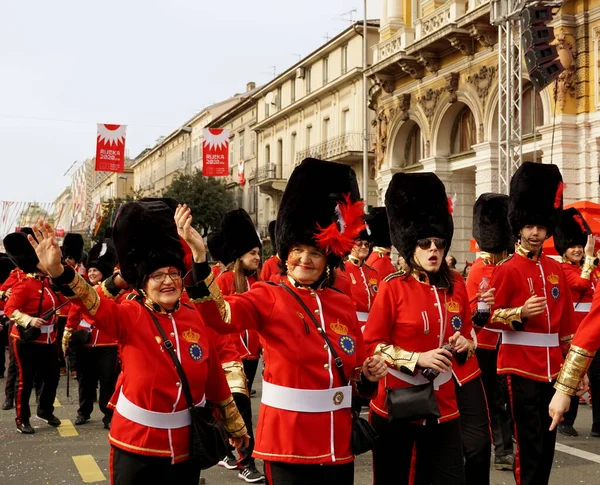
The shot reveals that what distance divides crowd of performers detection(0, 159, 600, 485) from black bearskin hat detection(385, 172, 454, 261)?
0.01 meters

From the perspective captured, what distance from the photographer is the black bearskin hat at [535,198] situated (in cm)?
643

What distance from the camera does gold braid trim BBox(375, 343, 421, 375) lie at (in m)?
4.89

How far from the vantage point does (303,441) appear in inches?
161

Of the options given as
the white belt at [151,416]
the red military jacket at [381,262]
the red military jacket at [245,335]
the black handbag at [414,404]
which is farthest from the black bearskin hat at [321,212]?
the red military jacket at [381,262]

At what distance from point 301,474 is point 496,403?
4091 millimetres

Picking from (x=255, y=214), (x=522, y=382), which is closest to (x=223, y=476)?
(x=522, y=382)

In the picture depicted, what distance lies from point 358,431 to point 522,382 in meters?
2.14

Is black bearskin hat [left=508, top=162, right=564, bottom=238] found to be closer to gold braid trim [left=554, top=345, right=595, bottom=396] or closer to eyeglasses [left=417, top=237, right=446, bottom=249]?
eyeglasses [left=417, top=237, right=446, bottom=249]

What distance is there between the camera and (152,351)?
13.9ft

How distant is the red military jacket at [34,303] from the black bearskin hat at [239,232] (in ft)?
10.8

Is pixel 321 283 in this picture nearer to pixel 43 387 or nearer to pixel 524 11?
pixel 43 387

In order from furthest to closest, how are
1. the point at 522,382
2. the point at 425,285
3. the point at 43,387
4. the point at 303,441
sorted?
the point at 43,387 < the point at 522,382 < the point at 425,285 < the point at 303,441

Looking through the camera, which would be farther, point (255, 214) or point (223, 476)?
point (255, 214)

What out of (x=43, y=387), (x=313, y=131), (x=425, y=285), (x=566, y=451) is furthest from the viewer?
(x=313, y=131)
